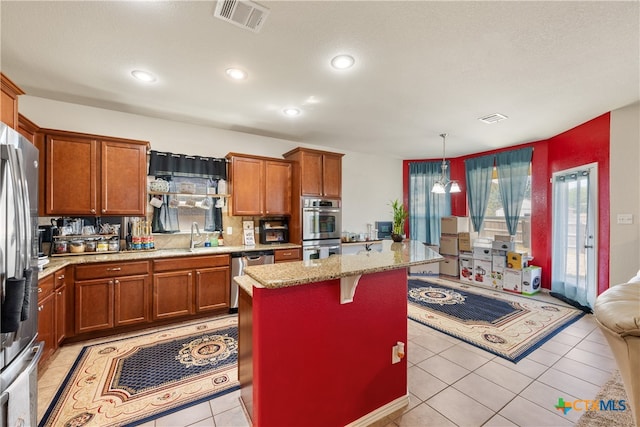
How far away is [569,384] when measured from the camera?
2.20 meters

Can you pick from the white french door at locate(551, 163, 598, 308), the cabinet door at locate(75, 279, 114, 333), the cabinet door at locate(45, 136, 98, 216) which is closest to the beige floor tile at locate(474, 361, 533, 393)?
the white french door at locate(551, 163, 598, 308)

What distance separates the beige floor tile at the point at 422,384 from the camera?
6.91 feet

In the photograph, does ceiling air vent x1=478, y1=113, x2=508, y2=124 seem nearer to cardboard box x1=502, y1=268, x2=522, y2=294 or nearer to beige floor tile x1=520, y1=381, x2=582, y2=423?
cardboard box x1=502, y1=268, x2=522, y2=294

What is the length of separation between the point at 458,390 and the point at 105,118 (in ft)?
15.7

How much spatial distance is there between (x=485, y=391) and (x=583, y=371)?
105 centimetres

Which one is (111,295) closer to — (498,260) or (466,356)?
(466,356)

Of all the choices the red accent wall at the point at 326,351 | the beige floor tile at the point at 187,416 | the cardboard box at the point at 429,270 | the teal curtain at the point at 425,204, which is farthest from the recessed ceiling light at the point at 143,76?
the cardboard box at the point at 429,270

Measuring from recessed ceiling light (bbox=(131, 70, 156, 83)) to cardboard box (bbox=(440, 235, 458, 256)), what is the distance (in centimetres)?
563

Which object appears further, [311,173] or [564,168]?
[311,173]

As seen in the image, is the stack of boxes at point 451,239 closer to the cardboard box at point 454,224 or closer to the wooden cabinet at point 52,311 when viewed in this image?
the cardboard box at point 454,224

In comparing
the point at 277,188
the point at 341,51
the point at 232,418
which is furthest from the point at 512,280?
the point at 232,418

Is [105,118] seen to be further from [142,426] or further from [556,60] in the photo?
[556,60]

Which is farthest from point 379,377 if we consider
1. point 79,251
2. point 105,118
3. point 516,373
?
point 105,118

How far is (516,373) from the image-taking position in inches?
93.0
